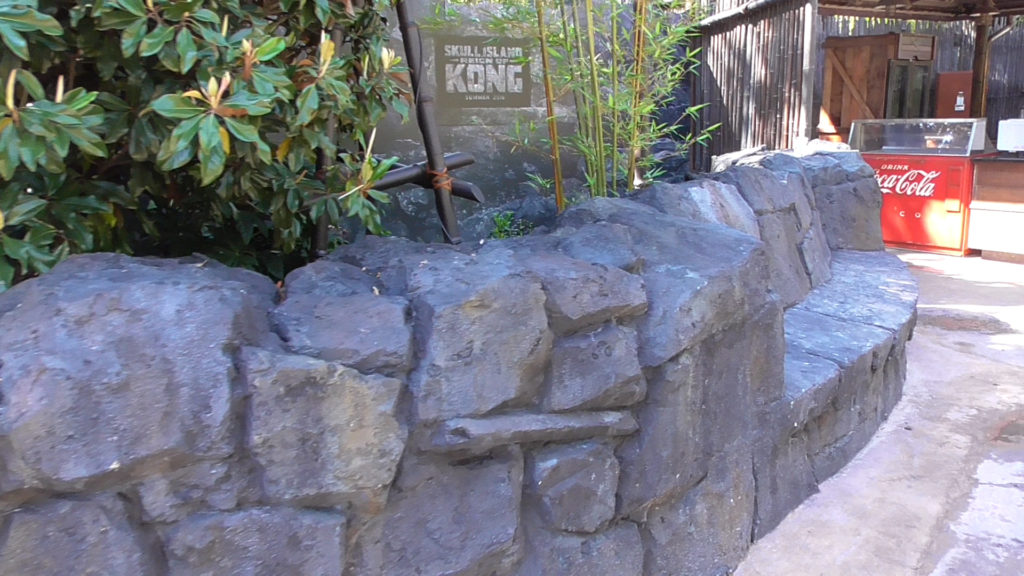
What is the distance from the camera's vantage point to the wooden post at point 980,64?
8.86 m

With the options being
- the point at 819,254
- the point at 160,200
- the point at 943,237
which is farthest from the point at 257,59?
the point at 943,237

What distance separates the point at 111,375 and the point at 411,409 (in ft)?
1.74

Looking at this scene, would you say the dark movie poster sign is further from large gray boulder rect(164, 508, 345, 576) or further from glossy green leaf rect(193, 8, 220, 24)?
large gray boulder rect(164, 508, 345, 576)

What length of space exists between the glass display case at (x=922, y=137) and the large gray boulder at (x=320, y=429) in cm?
688

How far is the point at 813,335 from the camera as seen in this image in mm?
3066

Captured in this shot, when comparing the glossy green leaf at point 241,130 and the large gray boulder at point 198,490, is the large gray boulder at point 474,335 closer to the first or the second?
the large gray boulder at point 198,490

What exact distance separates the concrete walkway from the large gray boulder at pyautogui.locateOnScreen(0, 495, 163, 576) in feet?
5.32

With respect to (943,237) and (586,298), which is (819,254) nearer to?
(586,298)

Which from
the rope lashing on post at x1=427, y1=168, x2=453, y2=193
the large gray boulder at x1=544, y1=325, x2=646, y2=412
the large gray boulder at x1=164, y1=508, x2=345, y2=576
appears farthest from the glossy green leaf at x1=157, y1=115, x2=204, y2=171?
the rope lashing on post at x1=427, y1=168, x2=453, y2=193

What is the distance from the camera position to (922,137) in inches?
283

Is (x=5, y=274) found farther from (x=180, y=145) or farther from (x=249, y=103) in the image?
(x=249, y=103)

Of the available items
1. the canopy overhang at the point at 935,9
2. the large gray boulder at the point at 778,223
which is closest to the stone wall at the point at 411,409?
the large gray boulder at the point at 778,223

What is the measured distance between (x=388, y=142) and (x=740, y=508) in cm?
233

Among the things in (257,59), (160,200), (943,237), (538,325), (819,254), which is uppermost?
(257,59)
